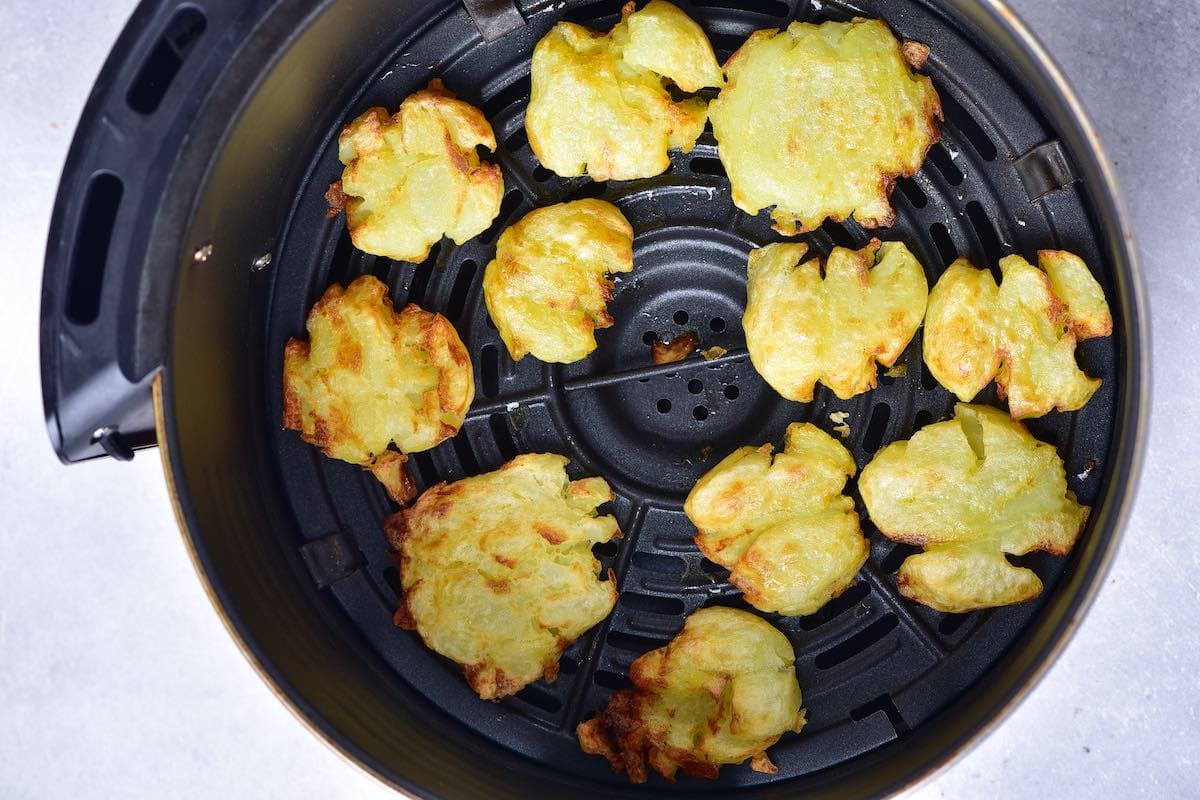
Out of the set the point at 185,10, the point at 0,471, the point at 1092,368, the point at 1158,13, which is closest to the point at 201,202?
the point at 185,10

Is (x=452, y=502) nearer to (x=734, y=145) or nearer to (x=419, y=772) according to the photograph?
(x=419, y=772)

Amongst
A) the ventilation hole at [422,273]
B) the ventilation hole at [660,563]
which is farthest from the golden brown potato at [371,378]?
the ventilation hole at [660,563]

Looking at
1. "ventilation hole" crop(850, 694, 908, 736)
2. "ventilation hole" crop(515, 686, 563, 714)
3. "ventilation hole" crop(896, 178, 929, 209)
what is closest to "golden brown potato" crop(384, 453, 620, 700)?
"ventilation hole" crop(515, 686, 563, 714)

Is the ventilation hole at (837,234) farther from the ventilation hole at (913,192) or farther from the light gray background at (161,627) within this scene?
the light gray background at (161,627)

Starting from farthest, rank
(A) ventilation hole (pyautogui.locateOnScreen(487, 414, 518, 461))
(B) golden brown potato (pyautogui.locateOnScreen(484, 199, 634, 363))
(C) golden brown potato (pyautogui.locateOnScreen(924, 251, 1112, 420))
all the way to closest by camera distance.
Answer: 1. (A) ventilation hole (pyautogui.locateOnScreen(487, 414, 518, 461))
2. (B) golden brown potato (pyautogui.locateOnScreen(484, 199, 634, 363))
3. (C) golden brown potato (pyautogui.locateOnScreen(924, 251, 1112, 420))

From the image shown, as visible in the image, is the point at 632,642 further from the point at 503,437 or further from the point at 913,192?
the point at 913,192

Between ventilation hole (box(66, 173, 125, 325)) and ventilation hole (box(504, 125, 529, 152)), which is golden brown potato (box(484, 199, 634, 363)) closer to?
ventilation hole (box(504, 125, 529, 152))

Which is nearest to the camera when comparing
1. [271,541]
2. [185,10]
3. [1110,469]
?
[185,10]
